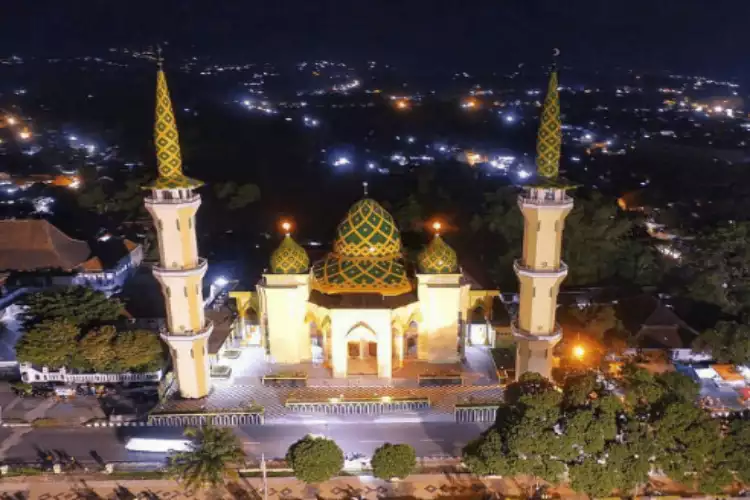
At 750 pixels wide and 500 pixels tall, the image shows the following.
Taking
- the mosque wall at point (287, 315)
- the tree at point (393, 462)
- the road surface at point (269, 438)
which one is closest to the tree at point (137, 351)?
the road surface at point (269, 438)

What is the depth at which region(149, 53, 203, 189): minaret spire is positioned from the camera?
22.4 meters

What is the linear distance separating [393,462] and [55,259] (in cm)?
2618

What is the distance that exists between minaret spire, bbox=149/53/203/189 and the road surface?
9157 millimetres

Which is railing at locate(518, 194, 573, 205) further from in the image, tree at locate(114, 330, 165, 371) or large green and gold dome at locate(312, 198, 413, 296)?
tree at locate(114, 330, 165, 371)

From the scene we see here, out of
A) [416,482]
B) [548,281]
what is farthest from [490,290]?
[416,482]

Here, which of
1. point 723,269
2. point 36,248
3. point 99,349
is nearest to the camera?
point 99,349

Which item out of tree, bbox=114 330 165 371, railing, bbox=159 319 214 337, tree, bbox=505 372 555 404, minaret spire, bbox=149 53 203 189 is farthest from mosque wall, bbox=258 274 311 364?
tree, bbox=505 372 555 404

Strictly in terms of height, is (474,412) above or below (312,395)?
below

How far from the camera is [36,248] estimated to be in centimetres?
3775

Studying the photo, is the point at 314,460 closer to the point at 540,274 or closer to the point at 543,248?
the point at 540,274

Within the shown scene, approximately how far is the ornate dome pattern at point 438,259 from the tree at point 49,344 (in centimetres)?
1459

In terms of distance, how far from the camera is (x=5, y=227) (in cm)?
3812

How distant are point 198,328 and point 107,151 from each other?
66.3m

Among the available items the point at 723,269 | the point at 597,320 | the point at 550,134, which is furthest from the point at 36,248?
the point at 723,269
